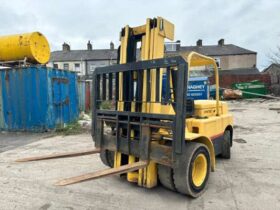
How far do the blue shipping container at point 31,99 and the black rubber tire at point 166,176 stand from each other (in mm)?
7111

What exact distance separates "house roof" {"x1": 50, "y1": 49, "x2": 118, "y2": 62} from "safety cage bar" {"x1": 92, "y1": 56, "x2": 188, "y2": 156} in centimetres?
3267

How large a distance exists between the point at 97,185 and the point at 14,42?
765cm

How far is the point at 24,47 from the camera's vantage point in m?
9.89

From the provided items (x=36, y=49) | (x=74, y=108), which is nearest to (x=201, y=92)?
(x=74, y=108)

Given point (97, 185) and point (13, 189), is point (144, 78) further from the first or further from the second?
point (13, 189)

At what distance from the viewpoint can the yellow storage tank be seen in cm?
991

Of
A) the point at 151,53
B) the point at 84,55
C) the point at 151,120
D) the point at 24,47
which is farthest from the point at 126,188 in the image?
the point at 84,55

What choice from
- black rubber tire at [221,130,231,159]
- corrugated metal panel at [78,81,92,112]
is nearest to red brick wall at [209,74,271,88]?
corrugated metal panel at [78,81,92,112]

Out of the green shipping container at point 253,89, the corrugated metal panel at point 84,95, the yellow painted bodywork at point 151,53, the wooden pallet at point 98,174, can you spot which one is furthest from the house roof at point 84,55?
the wooden pallet at point 98,174

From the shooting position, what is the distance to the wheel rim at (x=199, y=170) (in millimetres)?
4263

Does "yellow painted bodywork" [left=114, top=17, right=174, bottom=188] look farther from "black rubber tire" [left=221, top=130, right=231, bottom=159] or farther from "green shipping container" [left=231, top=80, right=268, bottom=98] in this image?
"green shipping container" [left=231, top=80, right=268, bottom=98]

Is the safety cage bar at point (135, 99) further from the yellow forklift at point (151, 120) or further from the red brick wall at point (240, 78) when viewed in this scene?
the red brick wall at point (240, 78)

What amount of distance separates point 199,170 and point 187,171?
0.60 metres

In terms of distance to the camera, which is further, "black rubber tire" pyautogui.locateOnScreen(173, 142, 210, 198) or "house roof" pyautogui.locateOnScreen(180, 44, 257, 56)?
"house roof" pyautogui.locateOnScreen(180, 44, 257, 56)
